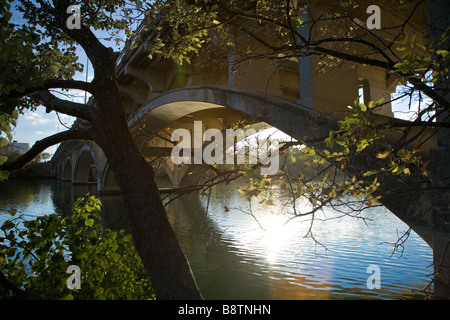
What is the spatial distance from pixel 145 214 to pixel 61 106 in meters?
1.44

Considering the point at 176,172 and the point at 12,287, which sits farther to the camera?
the point at 176,172

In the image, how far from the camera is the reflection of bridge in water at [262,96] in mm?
4323

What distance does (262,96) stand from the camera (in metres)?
8.80

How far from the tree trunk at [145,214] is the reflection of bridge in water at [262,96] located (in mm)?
297

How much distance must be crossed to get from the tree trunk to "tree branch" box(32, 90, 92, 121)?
22 centimetres

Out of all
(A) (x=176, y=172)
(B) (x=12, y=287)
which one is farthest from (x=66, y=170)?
(B) (x=12, y=287)

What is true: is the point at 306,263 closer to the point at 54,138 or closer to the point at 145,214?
the point at 145,214

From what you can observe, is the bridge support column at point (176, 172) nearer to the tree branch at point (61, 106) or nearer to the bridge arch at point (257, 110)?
the bridge arch at point (257, 110)

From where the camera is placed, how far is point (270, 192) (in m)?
2.56

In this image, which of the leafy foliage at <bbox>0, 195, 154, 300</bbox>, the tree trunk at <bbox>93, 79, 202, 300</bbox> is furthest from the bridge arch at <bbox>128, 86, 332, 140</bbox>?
the leafy foliage at <bbox>0, 195, 154, 300</bbox>

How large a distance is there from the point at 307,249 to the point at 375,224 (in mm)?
4414

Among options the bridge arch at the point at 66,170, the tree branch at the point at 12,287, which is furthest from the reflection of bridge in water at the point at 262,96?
the bridge arch at the point at 66,170
